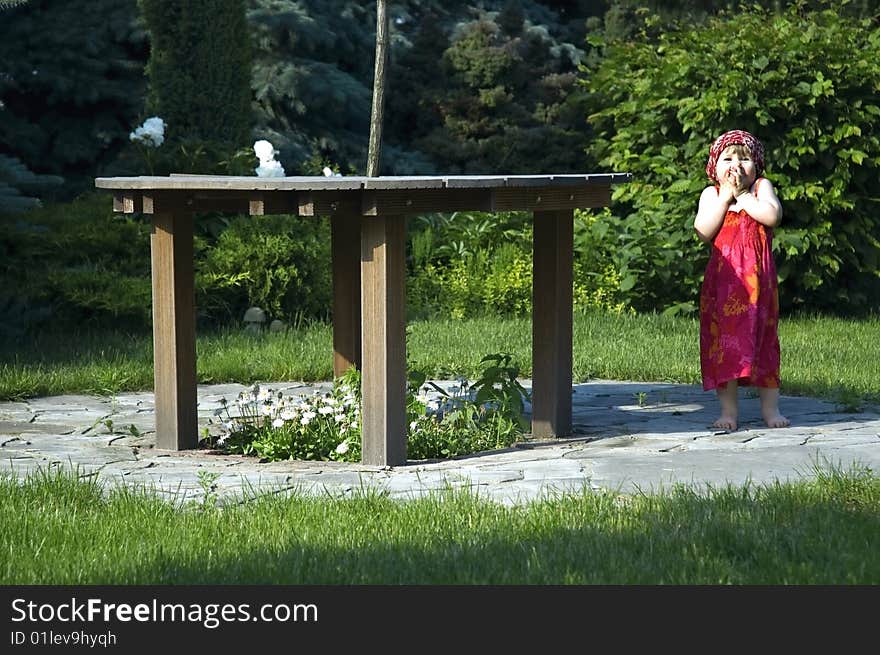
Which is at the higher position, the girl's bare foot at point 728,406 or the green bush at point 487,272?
the green bush at point 487,272

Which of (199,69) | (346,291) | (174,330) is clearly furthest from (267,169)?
(174,330)

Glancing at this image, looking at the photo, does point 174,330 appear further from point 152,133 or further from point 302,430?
point 152,133

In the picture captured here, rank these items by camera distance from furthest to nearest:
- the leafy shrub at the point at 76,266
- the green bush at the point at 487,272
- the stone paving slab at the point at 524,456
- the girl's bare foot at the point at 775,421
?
1. the green bush at the point at 487,272
2. the leafy shrub at the point at 76,266
3. the girl's bare foot at the point at 775,421
4. the stone paving slab at the point at 524,456

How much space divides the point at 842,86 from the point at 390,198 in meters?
7.12

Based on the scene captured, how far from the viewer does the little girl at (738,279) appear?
6852 mm

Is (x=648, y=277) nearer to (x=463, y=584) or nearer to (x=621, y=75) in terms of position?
(x=621, y=75)

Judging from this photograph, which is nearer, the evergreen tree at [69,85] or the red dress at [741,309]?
the red dress at [741,309]

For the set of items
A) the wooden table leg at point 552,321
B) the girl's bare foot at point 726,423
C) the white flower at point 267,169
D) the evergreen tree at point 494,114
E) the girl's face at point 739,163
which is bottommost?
the girl's bare foot at point 726,423

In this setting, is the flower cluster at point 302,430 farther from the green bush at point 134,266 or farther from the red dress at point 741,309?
the green bush at point 134,266

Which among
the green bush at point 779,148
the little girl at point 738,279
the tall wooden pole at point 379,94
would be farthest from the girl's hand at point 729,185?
the green bush at point 779,148

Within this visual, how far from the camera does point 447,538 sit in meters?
4.68

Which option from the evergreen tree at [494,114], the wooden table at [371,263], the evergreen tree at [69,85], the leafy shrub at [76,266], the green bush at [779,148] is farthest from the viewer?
the evergreen tree at [494,114]

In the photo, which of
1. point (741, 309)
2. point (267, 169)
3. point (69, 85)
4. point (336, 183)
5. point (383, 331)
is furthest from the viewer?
point (69, 85)

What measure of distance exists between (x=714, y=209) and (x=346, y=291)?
2009 millimetres
